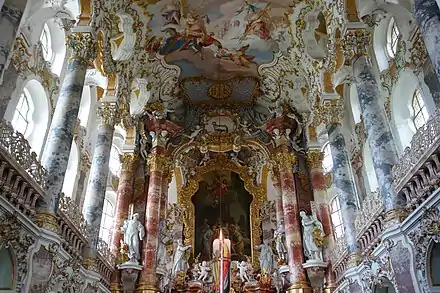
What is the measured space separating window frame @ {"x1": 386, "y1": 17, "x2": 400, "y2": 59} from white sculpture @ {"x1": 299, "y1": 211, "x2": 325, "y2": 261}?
7.13m

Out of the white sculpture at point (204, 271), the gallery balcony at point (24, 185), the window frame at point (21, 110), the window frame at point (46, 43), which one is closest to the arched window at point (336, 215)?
the white sculpture at point (204, 271)

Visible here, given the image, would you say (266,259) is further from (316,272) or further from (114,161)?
(114,161)

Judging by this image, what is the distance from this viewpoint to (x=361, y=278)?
1330cm

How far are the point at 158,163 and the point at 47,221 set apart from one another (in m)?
10.7

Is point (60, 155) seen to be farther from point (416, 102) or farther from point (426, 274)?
point (416, 102)

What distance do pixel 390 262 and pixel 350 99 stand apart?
8.91 m

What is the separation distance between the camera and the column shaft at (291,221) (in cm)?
1803

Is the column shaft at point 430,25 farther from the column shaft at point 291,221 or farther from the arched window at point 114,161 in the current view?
the arched window at point 114,161

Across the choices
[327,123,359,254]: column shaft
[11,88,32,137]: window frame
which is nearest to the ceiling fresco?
[327,123,359,254]: column shaft

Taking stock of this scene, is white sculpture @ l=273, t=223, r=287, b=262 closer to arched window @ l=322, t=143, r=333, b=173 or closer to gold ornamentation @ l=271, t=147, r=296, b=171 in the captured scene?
gold ornamentation @ l=271, t=147, r=296, b=171

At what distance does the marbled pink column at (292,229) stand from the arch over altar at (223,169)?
2.05m

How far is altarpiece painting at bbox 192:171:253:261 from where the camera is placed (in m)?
21.4

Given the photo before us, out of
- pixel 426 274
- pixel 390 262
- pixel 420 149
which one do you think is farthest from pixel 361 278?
pixel 420 149

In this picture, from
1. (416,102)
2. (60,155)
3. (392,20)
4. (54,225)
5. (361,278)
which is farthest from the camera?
(392,20)
